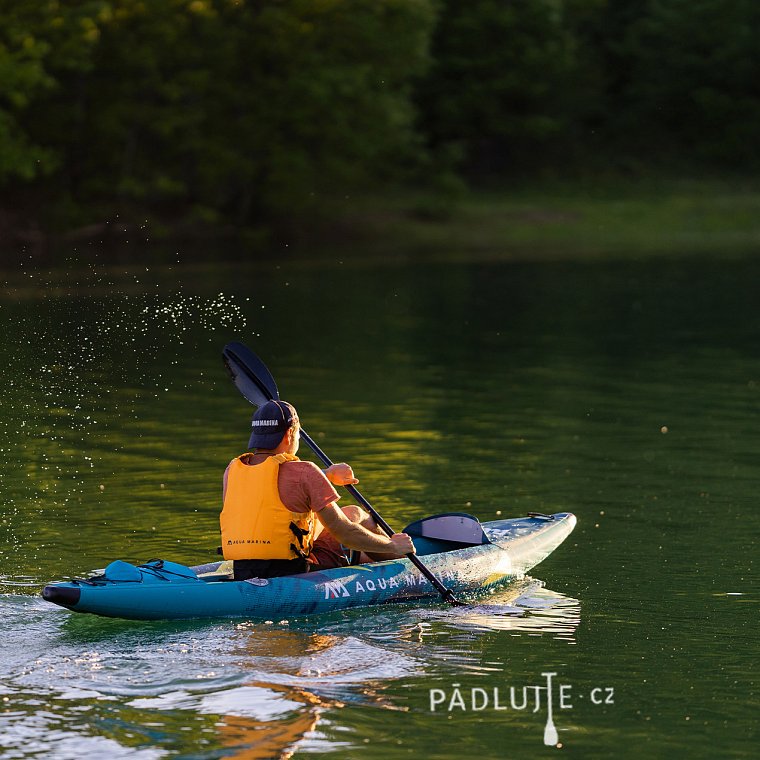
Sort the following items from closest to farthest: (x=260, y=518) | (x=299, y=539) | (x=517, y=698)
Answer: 1. (x=517, y=698)
2. (x=260, y=518)
3. (x=299, y=539)

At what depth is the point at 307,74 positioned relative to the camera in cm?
4706

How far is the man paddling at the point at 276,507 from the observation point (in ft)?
30.8

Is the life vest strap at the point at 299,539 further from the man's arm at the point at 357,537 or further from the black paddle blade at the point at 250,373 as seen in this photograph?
the black paddle blade at the point at 250,373

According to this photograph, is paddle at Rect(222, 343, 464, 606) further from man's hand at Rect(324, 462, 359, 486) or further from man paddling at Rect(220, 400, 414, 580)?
man paddling at Rect(220, 400, 414, 580)

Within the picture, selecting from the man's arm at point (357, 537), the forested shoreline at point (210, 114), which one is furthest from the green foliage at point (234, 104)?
the man's arm at point (357, 537)

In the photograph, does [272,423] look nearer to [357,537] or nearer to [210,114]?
[357,537]

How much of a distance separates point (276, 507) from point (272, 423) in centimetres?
49

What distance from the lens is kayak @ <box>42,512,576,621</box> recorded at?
9.12 metres

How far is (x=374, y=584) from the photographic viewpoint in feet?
32.5

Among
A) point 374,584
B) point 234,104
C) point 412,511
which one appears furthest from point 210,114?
point 374,584

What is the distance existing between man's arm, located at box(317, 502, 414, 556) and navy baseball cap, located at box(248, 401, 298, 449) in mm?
499

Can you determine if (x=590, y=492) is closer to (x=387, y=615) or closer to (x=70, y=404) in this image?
(x=387, y=615)

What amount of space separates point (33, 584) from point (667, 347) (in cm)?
1471

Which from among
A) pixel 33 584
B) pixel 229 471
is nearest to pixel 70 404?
pixel 33 584
